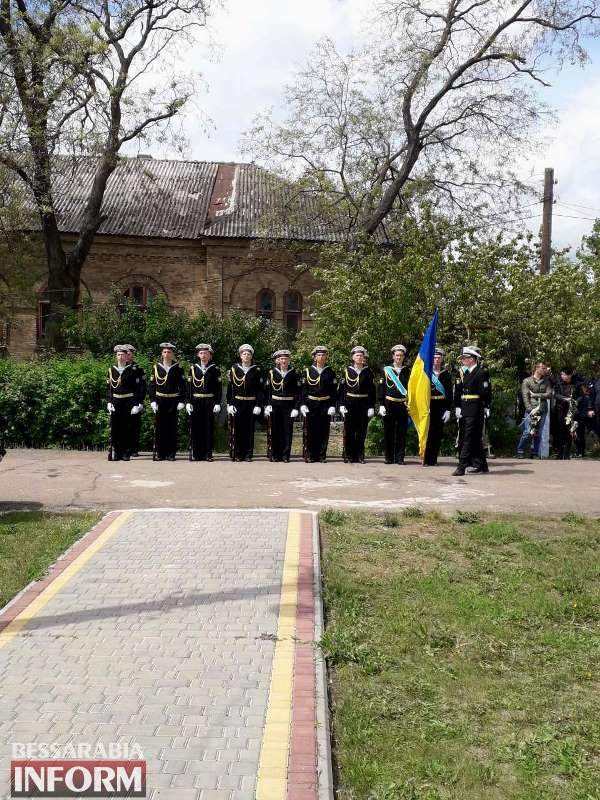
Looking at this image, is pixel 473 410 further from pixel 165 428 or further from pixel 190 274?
pixel 190 274

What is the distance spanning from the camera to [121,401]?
13.8 metres

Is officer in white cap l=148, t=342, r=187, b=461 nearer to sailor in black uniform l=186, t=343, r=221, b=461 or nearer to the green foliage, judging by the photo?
sailor in black uniform l=186, t=343, r=221, b=461

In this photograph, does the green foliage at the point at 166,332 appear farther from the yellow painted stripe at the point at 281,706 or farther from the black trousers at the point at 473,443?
the yellow painted stripe at the point at 281,706

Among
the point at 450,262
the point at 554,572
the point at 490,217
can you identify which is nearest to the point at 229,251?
the point at 490,217

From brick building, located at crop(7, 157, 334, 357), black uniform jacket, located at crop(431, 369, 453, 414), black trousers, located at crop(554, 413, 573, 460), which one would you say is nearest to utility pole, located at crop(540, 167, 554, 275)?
brick building, located at crop(7, 157, 334, 357)

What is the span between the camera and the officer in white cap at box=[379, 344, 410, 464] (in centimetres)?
1402

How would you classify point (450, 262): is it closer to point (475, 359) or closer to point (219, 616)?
point (475, 359)

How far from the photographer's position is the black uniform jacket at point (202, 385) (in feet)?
46.0

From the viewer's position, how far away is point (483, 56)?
24.6 m

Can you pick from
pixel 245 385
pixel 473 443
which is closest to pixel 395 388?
pixel 473 443

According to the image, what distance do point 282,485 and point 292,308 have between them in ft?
68.4

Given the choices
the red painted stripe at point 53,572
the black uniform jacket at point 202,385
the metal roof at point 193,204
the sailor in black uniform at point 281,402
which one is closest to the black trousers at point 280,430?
the sailor in black uniform at point 281,402

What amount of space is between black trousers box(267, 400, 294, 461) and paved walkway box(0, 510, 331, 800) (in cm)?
628

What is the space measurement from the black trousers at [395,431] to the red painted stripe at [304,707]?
737 cm
